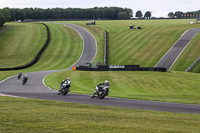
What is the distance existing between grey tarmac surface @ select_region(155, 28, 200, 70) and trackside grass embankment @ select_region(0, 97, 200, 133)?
49850 millimetres

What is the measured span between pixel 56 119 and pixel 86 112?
3.25 m

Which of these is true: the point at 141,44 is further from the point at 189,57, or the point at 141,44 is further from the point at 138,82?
the point at 138,82

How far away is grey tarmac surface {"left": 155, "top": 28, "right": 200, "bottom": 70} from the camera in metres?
71.1

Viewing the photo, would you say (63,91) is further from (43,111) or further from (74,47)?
(74,47)

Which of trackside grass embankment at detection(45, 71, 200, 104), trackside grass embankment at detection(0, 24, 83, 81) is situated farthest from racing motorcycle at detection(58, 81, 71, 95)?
trackside grass embankment at detection(0, 24, 83, 81)

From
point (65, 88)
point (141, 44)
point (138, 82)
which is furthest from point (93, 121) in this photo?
point (141, 44)

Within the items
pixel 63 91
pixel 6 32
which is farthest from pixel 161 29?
pixel 63 91

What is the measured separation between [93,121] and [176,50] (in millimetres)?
65611

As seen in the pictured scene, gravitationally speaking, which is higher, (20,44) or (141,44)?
(141,44)

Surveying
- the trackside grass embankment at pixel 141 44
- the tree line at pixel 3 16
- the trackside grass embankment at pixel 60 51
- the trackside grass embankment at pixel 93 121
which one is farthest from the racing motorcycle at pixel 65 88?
the tree line at pixel 3 16

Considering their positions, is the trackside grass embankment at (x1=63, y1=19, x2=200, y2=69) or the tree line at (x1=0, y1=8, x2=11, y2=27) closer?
the trackside grass embankment at (x1=63, y1=19, x2=200, y2=69)

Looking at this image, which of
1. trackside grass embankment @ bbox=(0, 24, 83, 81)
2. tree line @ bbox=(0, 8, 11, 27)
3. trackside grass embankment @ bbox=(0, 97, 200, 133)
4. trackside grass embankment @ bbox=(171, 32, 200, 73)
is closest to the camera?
trackside grass embankment @ bbox=(0, 97, 200, 133)

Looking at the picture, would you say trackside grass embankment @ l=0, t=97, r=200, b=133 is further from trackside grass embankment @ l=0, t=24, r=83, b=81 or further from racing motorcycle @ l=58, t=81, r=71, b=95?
trackside grass embankment @ l=0, t=24, r=83, b=81

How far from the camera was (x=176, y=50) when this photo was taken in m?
79.4
